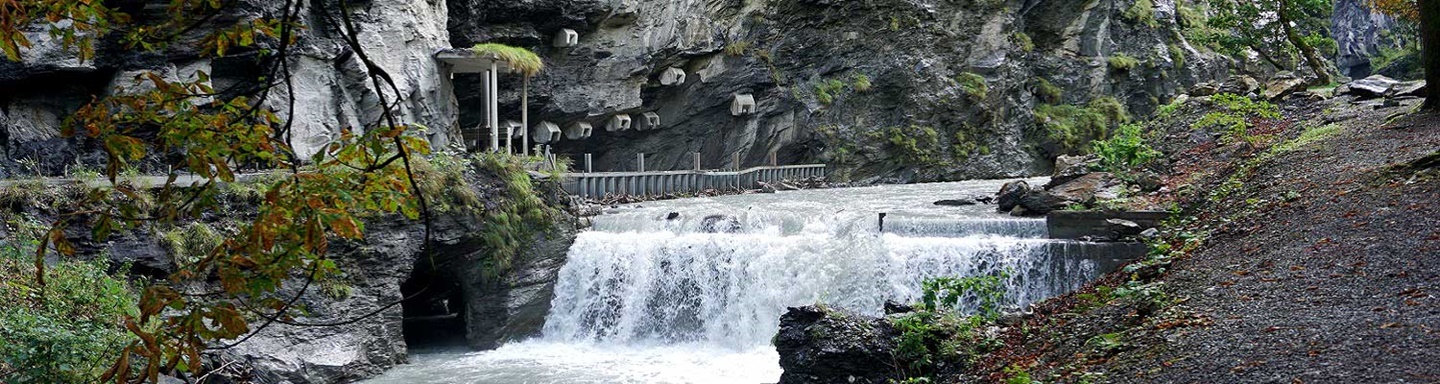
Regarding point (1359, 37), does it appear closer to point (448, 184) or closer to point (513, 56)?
point (513, 56)

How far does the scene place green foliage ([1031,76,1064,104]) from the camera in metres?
37.7

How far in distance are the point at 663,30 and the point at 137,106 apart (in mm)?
26346

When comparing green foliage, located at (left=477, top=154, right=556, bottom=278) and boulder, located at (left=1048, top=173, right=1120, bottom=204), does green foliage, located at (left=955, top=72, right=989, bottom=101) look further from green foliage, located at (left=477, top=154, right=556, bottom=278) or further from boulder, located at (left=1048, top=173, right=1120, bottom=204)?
green foliage, located at (left=477, top=154, right=556, bottom=278)

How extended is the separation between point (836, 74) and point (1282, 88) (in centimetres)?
1506

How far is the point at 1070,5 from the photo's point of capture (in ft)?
124

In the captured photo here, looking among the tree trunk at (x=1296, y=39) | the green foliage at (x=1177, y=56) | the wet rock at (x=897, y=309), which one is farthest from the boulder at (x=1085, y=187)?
the green foliage at (x=1177, y=56)

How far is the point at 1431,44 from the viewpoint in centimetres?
1246

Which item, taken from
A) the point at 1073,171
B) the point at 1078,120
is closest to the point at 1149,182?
the point at 1073,171

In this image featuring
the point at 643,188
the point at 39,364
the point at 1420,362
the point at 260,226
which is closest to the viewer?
the point at 260,226

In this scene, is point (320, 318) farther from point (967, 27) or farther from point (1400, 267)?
point (967, 27)

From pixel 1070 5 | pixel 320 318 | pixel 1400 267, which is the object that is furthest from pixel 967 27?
pixel 1400 267

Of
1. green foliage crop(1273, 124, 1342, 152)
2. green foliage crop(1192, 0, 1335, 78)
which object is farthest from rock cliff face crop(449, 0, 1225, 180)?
green foliage crop(1273, 124, 1342, 152)

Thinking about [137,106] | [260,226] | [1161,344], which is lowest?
[1161,344]

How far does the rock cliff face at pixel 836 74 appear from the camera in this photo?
2811cm
